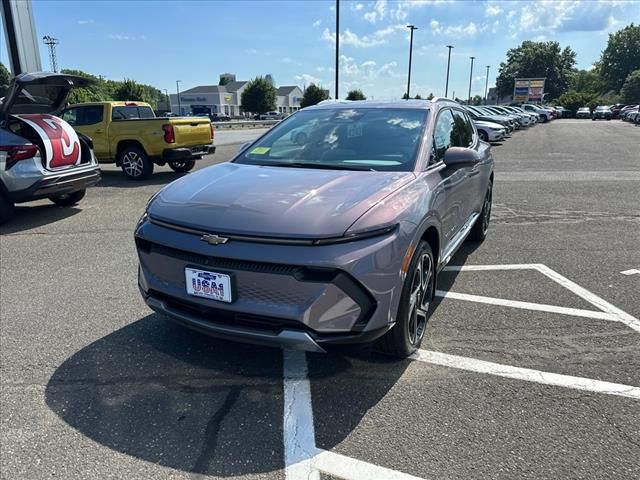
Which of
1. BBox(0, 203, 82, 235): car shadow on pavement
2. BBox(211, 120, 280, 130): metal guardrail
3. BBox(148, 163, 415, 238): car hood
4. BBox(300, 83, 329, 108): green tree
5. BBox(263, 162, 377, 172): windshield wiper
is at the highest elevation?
BBox(300, 83, 329, 108): green tree

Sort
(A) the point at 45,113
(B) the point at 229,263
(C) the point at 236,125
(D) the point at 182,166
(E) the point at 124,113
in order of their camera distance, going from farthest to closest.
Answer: (C) the point at 236,125 → (D) the point at 182,166 → (E) the point at 124,113 → (A) the point at 45,113 → (B) the point at 229,263

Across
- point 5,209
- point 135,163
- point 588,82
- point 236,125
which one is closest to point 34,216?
point 5,209

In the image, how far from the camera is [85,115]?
38.0 feet

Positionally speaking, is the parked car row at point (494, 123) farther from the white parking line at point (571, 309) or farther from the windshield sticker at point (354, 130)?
the windshield sticker at point (354, 130)

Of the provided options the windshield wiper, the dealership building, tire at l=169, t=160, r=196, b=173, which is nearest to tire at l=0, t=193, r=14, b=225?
the windshield wiper

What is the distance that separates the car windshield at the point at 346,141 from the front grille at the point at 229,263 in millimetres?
1185

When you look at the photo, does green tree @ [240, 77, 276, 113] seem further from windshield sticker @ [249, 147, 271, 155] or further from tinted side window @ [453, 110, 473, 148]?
windshield sticker @ [249, 147, 271, 155]

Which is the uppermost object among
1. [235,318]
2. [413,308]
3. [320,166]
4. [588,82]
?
[588,82]

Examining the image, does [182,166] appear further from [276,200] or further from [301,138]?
[276,200]

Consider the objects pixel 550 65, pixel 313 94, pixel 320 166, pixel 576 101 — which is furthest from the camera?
pixel 550 65

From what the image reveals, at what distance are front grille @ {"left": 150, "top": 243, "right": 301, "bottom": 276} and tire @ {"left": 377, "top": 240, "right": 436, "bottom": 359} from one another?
2.42 ft

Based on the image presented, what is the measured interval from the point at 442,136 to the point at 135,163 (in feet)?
29.7

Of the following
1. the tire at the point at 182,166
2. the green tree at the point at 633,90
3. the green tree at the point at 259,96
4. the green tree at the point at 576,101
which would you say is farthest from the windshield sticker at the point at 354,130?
the green tree at the point at 633,90

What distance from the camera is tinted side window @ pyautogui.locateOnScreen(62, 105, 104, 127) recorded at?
37.5 ft
